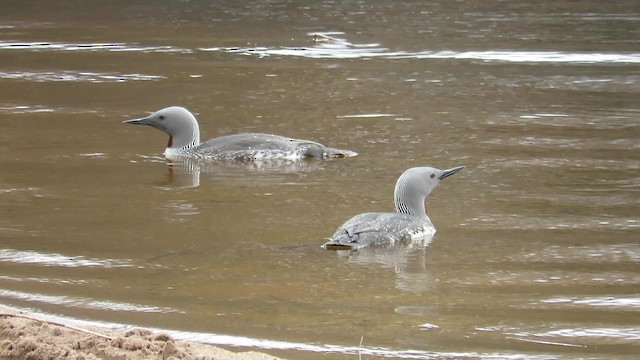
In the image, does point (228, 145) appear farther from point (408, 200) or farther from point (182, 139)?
point (408, 200)

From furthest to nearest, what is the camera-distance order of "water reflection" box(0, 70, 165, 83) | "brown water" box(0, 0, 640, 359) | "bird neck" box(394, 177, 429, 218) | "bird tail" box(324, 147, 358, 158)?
"water reflection" box(0, 70, 165, 83) < "bird tail" box(324, 147, 358, 158) < "bird neck" box(394, 177, 429, 218) < "brown water" box(0, 0, 640, 359)

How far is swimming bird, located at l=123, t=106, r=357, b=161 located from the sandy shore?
5.39 metres

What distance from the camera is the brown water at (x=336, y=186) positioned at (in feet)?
23.5

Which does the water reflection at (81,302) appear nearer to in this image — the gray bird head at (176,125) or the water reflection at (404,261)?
the water reflection at (404,261)

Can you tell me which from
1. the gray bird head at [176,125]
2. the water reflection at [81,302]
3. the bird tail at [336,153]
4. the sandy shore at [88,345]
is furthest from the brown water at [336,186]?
the sandy shore at [88,345]

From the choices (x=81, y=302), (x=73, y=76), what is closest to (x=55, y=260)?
(x=81, y=302)

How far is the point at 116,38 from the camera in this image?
19.1 meters

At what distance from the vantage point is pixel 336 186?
34.8 ft

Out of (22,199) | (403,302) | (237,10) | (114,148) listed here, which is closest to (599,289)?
(403,302)

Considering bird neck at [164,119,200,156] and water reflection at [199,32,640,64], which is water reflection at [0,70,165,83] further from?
bird neck at [164,119,200,156]

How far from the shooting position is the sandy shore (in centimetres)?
593

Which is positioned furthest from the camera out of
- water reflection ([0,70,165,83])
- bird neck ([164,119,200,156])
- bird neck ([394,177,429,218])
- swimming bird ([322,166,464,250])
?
water reflection ([0,70,165,83])

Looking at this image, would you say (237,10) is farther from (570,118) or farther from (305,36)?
(570,118)

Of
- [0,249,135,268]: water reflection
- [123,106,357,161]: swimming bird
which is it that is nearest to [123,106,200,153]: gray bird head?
[123,106,357,161]: swimming bird
